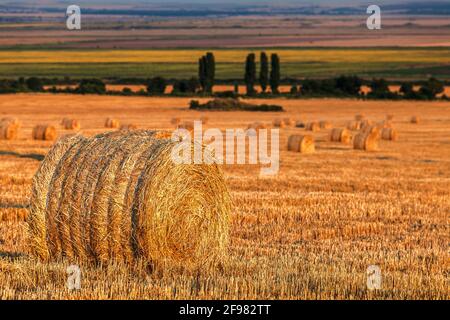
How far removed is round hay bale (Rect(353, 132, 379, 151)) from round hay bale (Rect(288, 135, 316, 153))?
1622 mm

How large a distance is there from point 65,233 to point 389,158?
1777 centimetres

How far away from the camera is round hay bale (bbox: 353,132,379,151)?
29.6m

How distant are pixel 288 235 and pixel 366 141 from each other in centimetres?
1648

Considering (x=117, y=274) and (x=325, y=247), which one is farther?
(x=325, y=247)

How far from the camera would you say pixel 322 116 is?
52281 millimetres

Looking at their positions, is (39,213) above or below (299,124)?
above

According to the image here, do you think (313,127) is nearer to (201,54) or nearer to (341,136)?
(341,136)

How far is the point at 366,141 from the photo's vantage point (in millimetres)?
29594

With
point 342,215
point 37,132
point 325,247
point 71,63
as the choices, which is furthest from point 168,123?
point 71,63

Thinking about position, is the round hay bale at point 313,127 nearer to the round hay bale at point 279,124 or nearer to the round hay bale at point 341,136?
the round hay bale at point 279,124

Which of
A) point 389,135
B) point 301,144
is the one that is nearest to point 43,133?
point 301,144

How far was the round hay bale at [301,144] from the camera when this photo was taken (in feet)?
93.9

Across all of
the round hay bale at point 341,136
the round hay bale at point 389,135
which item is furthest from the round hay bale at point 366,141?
the round hay bale at point 389,135
